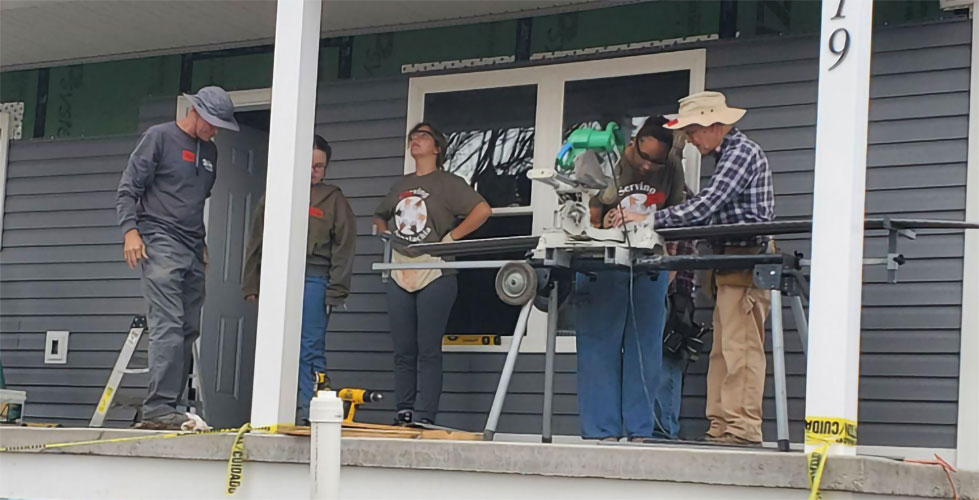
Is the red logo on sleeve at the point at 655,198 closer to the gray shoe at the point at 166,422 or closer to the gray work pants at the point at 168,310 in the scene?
the gray work pants at the point at 168,310

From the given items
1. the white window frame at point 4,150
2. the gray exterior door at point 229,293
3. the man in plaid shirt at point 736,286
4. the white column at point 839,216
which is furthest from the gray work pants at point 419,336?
the white window frame at point 4,150

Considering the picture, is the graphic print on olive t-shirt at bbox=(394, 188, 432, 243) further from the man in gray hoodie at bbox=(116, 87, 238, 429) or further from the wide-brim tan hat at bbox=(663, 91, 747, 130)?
the wide-brim tan hat at bbox=(663, 91, 747, 130)

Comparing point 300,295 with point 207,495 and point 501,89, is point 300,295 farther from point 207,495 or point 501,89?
point 501,89

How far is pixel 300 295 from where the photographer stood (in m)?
4.56

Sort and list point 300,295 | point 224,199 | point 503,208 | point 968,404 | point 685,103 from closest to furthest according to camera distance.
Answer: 1. point 300,295
2. point 685,103
3. point 968,404
4. point 503,208
5. point 224,199

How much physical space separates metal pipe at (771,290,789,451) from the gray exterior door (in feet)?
13.1

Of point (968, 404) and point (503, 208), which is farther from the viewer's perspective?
point (503, 208)

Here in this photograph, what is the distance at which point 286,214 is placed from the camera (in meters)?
4.52

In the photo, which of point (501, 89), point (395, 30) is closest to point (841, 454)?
point (501, 89)

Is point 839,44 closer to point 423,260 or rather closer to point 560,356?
point 423,260

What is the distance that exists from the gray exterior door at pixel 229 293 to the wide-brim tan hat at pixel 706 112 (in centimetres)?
353

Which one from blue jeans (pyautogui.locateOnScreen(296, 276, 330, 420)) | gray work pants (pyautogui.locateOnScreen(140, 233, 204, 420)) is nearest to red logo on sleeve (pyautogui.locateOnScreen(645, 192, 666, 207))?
blue jeans (pyautogui.locateOnScreen(296, 276, 330, 420))

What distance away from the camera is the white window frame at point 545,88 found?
616cm

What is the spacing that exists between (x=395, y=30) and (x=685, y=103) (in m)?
2.49
